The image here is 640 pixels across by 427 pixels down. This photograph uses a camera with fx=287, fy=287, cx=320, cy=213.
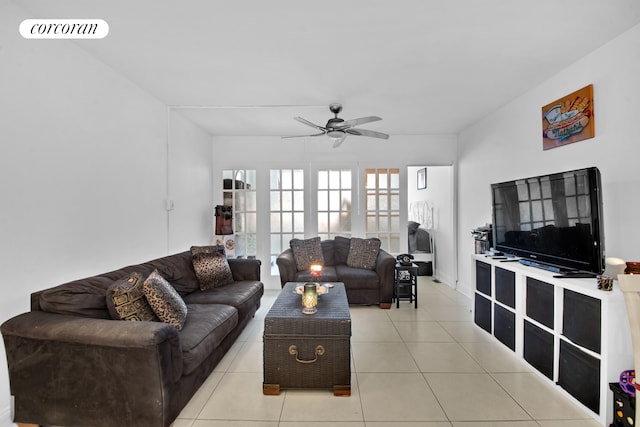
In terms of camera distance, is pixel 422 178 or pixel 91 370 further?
pixel 422 178

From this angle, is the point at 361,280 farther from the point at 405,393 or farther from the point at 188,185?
the point at 188,185

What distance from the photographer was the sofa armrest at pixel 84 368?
159cm

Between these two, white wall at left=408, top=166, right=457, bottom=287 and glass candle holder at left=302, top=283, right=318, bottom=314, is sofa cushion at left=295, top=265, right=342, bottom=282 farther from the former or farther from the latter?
white wall at left=408, top=166, right=457, bottom=287

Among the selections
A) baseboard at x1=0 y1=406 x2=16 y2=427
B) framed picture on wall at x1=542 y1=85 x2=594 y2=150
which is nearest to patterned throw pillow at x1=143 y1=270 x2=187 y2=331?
baseboard at x1=0 y1=406 x2=16 y2=427

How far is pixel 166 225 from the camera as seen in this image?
3.53 m

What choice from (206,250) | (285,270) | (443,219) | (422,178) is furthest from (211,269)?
(422,178)

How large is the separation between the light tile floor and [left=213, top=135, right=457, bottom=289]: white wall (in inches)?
95.2

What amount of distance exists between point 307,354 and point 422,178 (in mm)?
4921

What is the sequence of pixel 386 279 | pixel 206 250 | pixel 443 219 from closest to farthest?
1. pixel 206 250
2. pixel 386 279
3. pixel 443 219

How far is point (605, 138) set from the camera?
2.30m

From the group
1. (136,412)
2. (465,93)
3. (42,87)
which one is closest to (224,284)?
(136,412)

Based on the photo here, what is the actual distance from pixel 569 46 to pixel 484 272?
2.15m

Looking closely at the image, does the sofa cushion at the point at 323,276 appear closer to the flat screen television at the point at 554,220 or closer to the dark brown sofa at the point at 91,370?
the flat screen television at the point at 554,220

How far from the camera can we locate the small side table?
4.02 meters
